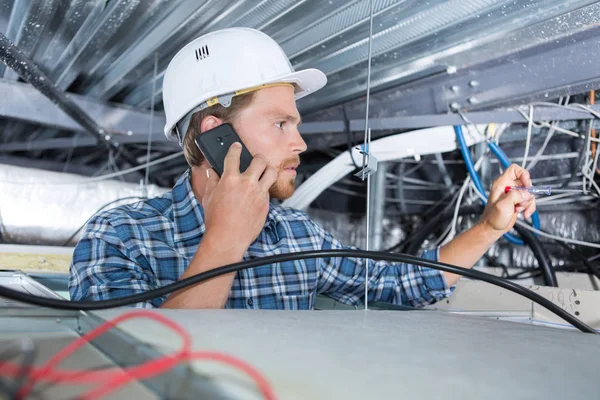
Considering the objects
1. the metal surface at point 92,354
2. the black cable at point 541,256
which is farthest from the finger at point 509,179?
the metal surface at point 92,354

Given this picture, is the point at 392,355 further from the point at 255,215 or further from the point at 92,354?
the point at 255,215

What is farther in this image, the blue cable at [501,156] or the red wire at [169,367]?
the blue cable at [501,156]

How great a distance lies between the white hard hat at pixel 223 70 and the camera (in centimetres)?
109

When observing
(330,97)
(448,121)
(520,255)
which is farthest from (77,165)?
(520,255)

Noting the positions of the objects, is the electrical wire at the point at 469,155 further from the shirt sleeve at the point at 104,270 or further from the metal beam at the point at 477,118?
the shirt sleeve at the point at 104,270

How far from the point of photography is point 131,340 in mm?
389

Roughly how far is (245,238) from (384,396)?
1.71ft

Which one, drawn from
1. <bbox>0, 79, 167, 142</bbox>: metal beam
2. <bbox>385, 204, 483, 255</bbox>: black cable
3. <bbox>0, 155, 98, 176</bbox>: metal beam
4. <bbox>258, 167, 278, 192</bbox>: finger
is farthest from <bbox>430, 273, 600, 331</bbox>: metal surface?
<bbox>0, 155, 98, 176</bbox>: metal beam

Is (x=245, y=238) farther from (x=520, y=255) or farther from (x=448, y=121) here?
(x=520, y=255)

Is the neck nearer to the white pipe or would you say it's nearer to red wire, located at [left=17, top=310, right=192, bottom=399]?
the white pipe

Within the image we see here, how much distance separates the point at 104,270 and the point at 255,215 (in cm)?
30

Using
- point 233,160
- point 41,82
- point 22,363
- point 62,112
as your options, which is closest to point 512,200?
point 233,160

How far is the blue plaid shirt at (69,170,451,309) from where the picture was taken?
2.86 ft

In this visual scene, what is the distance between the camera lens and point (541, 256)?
150 centimetres
